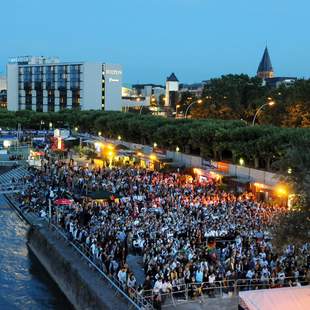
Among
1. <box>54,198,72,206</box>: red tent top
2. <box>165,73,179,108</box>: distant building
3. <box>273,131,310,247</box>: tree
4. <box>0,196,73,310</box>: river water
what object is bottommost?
<box>0,196,73,310</box>: river water

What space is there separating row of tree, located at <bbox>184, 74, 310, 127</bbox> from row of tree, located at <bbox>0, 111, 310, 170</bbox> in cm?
1093

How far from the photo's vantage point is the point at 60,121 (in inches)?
3974

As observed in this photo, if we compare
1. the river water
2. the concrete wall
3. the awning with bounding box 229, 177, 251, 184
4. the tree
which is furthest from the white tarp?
the awning with bounding box 229, 177, 251, 184

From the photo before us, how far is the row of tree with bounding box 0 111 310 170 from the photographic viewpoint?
1609 inches

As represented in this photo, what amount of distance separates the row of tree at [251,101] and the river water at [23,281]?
124 ft

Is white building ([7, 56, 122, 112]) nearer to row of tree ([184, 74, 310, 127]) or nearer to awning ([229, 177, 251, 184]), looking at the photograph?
row of tree ([184, 74, 310, 127])

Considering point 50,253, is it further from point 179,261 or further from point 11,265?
point 179,261

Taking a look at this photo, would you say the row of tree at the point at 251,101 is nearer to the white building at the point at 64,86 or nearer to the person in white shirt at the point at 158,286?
the person in white shirt at the point at 158,286

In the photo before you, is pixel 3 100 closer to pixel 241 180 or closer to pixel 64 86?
pixel 64 86

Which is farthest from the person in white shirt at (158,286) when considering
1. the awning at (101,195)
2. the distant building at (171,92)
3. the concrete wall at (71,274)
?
the distant building at (171,92)

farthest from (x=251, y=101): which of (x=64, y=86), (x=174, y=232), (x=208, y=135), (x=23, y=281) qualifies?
(x=64, y=86)

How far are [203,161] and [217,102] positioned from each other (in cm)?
3784

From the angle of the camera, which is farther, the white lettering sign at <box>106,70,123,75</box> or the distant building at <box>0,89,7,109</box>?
the distant building at <box>0,89,7,109</box>

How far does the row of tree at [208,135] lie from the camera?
1609 inches
